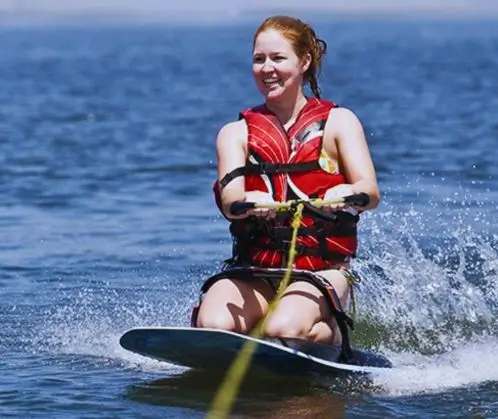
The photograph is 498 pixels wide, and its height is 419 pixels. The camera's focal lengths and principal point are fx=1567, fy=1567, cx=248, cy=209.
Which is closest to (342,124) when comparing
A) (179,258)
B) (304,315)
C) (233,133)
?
(233,133)

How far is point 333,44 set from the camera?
2350 inches

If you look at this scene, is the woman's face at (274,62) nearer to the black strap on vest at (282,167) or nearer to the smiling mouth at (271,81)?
the smiling mouth at (271,81)

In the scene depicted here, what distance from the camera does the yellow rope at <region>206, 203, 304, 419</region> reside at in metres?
7.23

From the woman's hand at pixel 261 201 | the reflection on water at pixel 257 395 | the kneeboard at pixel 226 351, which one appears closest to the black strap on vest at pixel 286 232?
the woman's hand at pixel 261 201

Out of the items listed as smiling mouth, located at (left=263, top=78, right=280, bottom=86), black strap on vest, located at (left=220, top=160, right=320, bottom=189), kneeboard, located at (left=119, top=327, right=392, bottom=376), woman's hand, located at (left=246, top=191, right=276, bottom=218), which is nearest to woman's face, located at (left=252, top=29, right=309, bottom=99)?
smiling mouth, located at (left=263, top=78, right=280, bottom=86)

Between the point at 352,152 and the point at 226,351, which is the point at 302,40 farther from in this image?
the point at 226,351

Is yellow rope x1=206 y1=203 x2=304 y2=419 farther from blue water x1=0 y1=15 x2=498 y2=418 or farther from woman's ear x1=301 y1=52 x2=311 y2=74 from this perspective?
woman's ear x1=301 y1=52 x2=311 y2=74

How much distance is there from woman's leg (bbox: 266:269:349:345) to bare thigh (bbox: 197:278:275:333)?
14cm

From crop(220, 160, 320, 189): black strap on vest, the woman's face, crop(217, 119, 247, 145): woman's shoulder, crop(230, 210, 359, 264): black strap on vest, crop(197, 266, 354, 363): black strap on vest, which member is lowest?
crop(197, 266, 354, 363): black strap on vest

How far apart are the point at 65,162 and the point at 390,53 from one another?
3304 cm

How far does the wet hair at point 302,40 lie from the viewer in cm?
753

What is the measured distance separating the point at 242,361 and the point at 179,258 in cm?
399

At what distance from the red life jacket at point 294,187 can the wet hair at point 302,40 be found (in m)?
0.21

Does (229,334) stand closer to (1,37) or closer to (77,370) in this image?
(77,370)
